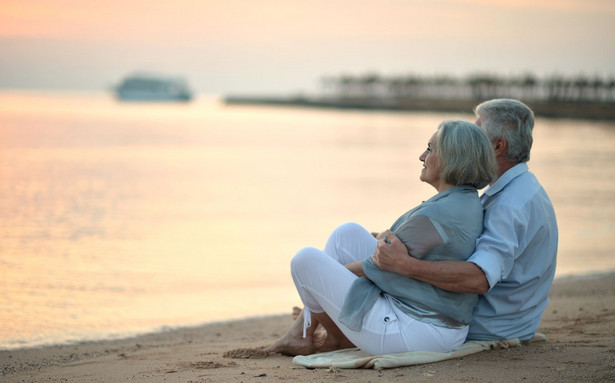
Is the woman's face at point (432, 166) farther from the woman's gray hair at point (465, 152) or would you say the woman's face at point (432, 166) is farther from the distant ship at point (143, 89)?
the distant ship at point (143, 89)

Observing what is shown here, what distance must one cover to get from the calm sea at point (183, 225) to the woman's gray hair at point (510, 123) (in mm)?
3396


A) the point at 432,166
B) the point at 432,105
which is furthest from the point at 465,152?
the point at 432,105

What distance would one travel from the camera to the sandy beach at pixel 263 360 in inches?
121

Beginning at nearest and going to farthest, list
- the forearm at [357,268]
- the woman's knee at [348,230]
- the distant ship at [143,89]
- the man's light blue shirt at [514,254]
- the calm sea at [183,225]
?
the man's light blue shirt at [514,254] < the forearm at [357,268] < the woman's knee at [348,230] < the calm sea at [183,225] < the distant ship at [143,89]

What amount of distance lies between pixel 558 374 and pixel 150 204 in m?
12.3

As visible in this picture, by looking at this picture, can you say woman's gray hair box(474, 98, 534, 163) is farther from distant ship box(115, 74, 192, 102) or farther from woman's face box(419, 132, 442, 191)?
distant ship box(115, 74, 192, 102)

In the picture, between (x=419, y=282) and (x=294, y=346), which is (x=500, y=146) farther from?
(x=294, y=346)

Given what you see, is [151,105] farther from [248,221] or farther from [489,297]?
[489,297]

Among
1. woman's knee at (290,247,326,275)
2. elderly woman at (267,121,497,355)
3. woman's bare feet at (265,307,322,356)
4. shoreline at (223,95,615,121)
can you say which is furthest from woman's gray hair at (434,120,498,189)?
shoreline at (223,95,615,121)

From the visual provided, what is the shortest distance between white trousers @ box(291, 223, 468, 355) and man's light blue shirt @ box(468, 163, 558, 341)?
0.71ft

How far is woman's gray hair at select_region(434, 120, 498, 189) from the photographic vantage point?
3.02 meters

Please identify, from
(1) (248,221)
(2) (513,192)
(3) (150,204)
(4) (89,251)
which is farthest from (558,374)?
(3) (150,204)

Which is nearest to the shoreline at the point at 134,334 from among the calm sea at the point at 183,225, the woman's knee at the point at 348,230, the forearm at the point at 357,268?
the calm sea at the point at 183,225

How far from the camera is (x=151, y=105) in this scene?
11738 cm
